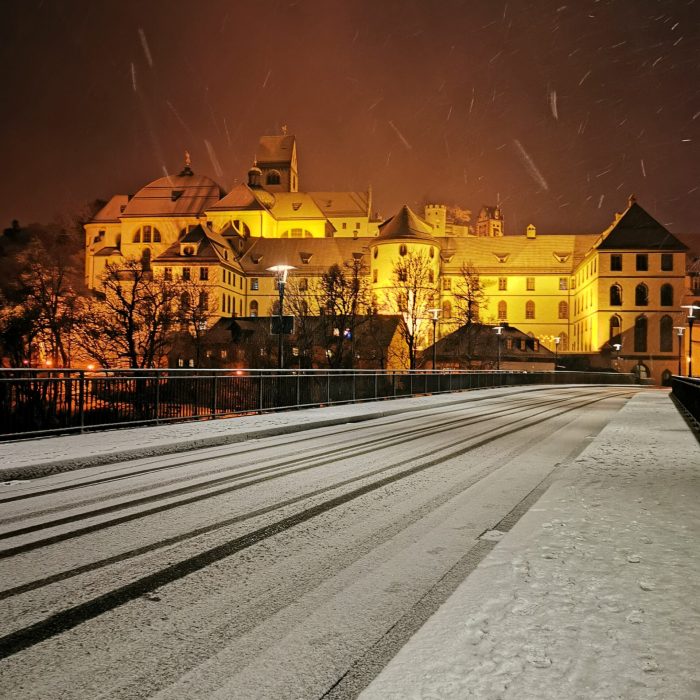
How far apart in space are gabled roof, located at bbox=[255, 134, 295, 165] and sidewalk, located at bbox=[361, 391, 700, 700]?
141 meters

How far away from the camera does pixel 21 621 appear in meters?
3.84

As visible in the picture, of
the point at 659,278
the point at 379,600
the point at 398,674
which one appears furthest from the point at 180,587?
the point at 659,278

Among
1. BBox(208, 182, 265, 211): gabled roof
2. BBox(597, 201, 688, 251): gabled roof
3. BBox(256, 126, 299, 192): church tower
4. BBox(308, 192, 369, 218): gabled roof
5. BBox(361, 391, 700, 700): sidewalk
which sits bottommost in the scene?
A: BBox(361, 391, 700, 700): sidewalk

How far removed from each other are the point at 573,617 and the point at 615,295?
9354 cm

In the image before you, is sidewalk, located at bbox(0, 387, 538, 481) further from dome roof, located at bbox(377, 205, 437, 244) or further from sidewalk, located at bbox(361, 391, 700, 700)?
dome roof, located at bbox(377, 205, 437, 244)

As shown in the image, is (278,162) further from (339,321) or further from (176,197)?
(339,321)

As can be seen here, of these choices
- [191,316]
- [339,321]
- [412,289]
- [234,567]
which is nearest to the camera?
[234,567]

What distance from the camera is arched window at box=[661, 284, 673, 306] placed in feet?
294

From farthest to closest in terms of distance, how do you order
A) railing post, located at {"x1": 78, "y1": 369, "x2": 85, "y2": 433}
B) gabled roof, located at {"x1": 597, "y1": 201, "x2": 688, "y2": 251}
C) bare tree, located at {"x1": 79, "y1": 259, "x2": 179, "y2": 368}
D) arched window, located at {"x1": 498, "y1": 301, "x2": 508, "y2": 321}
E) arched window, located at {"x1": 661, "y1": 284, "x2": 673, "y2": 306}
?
arched window, located at {"x1": 498, "y1": 301, "x2": 508, "y2": 321}
gabled roof, located at {"x1": 597, "y1": 201, "x2": 688, "y2": 251}
arched window, located at {"x1": 661, "y1": 284, "x2": 673, "y2": 306}
bare tree, located at {"x1": 79, "y1": 259, "x2": 179, "y2": 368}
railing post, located at {"x1": 78, "y1": 369, "x2": 85, "y2": 433}

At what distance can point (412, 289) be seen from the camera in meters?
81.1

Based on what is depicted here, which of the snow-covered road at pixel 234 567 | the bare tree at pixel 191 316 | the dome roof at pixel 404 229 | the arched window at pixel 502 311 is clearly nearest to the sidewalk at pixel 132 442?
the snow-covered road at pixel 234 567

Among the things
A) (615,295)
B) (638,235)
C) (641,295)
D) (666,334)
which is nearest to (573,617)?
(666,334)

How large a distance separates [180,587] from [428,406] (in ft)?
66.4

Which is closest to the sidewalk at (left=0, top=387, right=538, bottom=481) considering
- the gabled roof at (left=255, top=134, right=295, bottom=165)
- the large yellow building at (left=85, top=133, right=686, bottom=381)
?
the large yellow building at (left=85, top=133, right=686, bottom=381)
